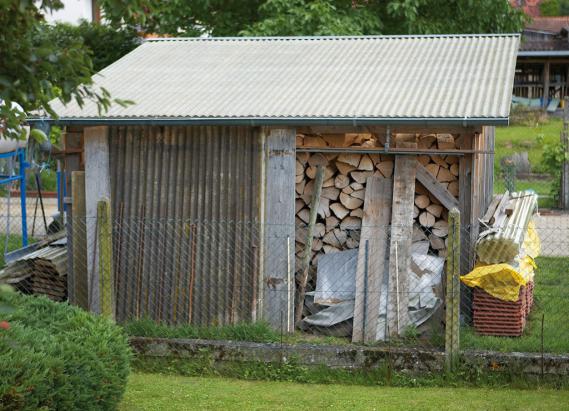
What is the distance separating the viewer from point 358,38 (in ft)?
44.1

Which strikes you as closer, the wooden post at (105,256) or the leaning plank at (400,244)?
the wooden post at (105,256)

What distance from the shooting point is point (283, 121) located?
998 centimetres

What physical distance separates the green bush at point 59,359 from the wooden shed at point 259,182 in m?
2.62

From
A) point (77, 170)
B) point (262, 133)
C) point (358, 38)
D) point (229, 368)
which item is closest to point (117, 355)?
point (229, 368)

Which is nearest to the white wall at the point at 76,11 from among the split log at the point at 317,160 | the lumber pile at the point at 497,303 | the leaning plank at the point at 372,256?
the split log at the point at 317,160

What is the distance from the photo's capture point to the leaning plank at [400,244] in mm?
10102

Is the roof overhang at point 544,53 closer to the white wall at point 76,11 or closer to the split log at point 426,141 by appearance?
the white wall at point 76,11

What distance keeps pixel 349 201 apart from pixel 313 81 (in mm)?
1669

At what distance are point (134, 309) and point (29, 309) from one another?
9.61ft

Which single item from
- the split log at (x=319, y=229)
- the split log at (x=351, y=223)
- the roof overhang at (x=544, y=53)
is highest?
the roof overhang at (x=544, y=53)

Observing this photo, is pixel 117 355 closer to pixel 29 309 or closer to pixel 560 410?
pixel 29 309

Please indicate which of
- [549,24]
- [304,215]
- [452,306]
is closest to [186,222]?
[304,215]

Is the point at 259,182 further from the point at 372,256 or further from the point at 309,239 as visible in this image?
the point at 372,256

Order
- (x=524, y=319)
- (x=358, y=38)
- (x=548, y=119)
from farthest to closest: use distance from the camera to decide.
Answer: (x=548, y=119)
(x=358, y=38)
(x=524, y=319)
